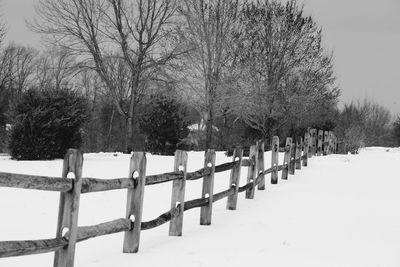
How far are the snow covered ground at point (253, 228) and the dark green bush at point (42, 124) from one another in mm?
4050

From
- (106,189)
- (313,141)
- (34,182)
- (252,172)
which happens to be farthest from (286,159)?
(34,182)

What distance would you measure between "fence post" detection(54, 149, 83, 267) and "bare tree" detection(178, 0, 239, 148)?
22891 mm

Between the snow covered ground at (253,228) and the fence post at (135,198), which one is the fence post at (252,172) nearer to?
the snow covered ground at (253,228)

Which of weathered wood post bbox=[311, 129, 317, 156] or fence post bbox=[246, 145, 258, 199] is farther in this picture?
weathered wood post bbox=[311, 129, 317, 156]

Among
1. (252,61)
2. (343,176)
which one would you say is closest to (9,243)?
(343,176)

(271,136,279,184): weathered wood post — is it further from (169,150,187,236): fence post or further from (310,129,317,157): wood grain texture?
(310,129,317,157): wood grain texture

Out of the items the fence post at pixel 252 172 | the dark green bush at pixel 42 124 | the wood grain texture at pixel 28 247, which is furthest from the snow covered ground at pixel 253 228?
the dark green bush at pixel 42 124

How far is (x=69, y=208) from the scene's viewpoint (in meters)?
4.32

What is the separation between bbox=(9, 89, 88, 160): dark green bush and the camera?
59.7 ft

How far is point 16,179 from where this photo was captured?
12.4ft

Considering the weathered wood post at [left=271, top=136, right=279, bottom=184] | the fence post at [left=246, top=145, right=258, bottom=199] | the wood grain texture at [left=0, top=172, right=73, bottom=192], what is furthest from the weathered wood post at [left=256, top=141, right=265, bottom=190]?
the wood grain texture at [left=0, top=172, right=73, bottom=192]

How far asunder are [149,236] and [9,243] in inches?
136

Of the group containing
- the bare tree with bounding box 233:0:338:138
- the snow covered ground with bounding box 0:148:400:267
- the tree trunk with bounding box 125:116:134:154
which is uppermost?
the bare tree with bounding box 233:0:338:138

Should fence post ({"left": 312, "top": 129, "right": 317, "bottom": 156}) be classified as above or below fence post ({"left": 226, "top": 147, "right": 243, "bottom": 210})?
above
